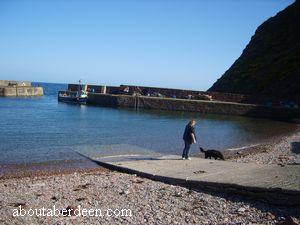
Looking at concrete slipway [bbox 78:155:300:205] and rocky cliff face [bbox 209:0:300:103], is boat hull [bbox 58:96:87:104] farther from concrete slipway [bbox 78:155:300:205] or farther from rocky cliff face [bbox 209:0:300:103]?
concrete slipway [bbox 78:155:300:205]

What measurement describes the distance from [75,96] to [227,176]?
2639 inches

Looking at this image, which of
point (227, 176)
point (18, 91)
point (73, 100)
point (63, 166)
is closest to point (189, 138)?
point (227, 176)

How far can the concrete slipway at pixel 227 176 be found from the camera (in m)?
10.7

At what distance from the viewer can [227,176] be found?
12.8 meters

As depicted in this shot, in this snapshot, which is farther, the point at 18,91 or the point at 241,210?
the point at 18,91

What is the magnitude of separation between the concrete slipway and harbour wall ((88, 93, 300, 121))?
126ft

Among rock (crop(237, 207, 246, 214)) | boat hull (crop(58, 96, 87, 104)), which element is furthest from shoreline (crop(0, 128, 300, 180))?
boat hull (crop(58, 96, 87, 104))

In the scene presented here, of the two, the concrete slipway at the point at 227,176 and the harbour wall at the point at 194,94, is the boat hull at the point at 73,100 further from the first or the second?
the concrete slipway at the point at 227,176

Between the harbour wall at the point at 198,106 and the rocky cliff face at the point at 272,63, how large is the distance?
4828mm

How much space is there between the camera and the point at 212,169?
1434 cm

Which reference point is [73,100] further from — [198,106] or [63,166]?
[63,166]

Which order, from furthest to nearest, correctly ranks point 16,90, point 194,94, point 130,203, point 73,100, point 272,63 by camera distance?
point 16,90
point 73,100
point 272,63
point 194,94
point 130,203

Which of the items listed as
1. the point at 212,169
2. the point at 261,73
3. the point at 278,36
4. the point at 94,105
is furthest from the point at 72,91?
the point at 212,169

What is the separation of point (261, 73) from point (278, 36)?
17.7 metres
